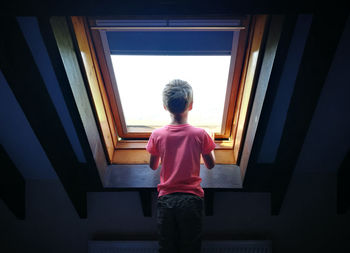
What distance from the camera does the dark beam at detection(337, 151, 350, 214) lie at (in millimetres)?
1750

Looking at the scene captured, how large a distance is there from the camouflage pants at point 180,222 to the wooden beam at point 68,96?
459mm

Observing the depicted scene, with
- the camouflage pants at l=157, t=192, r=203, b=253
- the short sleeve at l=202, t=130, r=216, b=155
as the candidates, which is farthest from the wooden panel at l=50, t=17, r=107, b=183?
the short sleeve at l=202, t=130, r=216, b=155

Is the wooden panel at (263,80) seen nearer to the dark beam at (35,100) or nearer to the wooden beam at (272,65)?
the wooden beam at (272,65)

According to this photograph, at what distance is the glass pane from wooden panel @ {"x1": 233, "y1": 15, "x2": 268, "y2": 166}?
132 millimetres

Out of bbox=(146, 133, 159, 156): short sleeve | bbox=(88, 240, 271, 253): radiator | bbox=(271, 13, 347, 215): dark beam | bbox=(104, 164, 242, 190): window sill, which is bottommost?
bbox=(88, 240, 271, 253): radiator

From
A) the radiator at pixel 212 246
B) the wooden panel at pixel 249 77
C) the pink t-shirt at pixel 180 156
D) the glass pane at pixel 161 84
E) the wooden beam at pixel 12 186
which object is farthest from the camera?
the radiator at pixel 212 246

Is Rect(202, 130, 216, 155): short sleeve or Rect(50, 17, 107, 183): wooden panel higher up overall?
Rect(50, 17, 107, 183): wooden panel

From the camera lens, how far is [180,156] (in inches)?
52.6

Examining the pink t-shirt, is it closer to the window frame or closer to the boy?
the boy

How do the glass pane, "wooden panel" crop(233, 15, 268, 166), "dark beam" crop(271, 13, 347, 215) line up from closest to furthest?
"dark beam" crop(271, 13, 347, 215) < "wooden panel" crop(233, 15, 268, 166) < the glass pane

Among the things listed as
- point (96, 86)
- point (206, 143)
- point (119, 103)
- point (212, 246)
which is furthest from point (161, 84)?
point (212, 246)

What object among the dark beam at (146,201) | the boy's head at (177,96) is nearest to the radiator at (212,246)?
the dark beam at (146,201)

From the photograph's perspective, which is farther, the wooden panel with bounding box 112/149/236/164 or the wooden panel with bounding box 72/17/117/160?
the wooden panel with bounding box 112/149/236/164

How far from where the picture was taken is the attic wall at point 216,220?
6.29 feet
